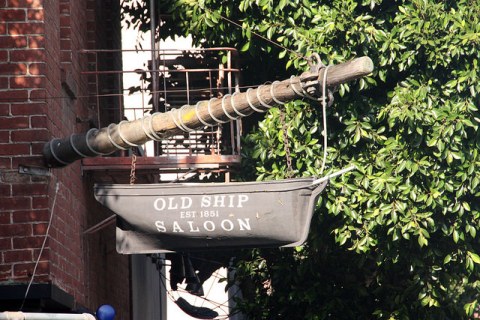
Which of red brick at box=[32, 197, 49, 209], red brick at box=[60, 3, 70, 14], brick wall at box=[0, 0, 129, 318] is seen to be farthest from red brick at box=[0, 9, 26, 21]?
red brick at box=[60, 3, 70, 14]

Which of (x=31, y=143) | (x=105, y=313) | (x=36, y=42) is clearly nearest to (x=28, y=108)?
(x=31, y=143)

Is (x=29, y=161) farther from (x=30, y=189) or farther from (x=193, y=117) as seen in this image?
(x=193, y=117)

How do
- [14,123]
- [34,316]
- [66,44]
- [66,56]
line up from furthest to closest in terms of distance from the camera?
[66,44]
[66,56]
[14,123]
[34,316]

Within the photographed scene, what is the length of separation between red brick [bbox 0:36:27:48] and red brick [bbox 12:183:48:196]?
1.07 metres

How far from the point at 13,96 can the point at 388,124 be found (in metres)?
4.46

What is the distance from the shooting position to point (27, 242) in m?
8.89

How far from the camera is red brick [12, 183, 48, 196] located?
8.98 metres

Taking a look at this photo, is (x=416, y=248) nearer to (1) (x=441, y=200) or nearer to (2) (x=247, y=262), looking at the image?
(1) (x=441, y=200)

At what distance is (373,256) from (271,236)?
408cm

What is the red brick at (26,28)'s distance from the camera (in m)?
9.16

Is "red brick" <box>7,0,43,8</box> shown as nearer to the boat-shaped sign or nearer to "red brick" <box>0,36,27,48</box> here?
"red brick" <box>0,36,27,48</box>

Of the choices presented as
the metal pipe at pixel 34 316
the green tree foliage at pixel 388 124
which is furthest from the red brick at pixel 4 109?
the green tree foliage at pixel 388 124

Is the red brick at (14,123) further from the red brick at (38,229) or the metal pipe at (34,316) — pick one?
the metal pipe at (34,316)

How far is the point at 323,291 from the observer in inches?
529
